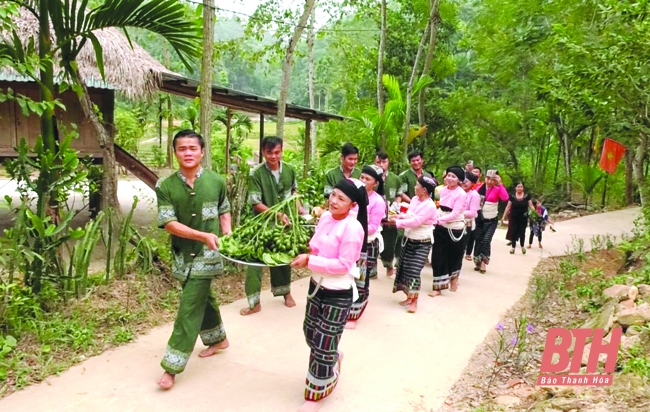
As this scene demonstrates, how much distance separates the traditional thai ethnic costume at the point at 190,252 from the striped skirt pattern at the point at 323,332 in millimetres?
752

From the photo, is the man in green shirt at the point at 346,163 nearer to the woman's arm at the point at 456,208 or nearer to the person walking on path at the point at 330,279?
the woman's arm at the point at 456,208

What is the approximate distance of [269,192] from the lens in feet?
16.9

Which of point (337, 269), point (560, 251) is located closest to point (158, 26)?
point (337, 269)

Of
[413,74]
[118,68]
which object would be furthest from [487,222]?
[118,68]

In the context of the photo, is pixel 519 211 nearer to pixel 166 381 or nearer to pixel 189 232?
pixel 189 232

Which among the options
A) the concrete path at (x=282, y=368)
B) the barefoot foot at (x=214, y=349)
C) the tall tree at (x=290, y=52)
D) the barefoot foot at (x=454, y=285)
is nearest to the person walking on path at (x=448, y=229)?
the barefoot foot at (x=454, y=285)

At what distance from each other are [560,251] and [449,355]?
19.9 ft

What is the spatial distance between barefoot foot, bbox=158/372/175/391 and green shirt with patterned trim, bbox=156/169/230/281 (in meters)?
0.63

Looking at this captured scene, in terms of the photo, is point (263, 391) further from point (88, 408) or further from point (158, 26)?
point (158, 26)

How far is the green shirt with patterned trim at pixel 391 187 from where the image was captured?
696 centimetres

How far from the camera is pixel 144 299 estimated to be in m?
4.96

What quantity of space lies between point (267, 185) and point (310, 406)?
2.41 m

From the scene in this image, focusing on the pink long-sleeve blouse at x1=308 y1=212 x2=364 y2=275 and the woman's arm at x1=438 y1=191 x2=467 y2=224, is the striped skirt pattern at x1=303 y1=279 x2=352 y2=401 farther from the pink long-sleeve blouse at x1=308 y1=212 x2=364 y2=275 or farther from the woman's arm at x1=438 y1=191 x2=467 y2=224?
the woman's arm at x1=438 y1=191 x2=467 y2=224

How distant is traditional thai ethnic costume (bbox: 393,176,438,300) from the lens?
5.32m
